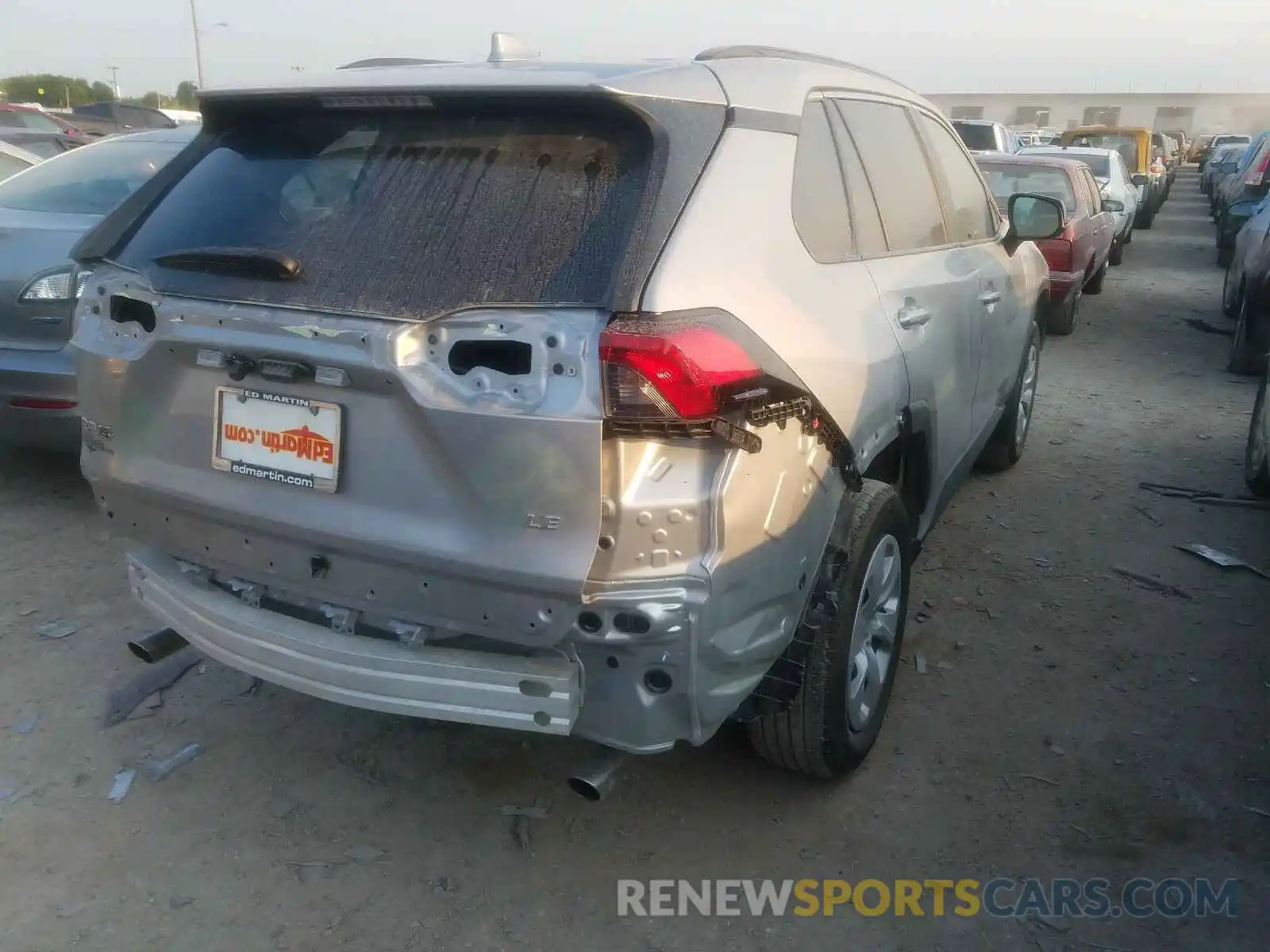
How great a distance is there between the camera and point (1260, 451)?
5328 millimetres

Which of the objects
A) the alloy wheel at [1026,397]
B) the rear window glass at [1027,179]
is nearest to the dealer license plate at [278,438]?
the alloy wheel at [1026,397]

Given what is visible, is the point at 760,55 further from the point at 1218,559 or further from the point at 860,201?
the point at 1218,559

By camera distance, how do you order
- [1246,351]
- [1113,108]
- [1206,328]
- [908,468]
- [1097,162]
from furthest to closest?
[1113,108] → [1097,162] → [1206,328] → [1246,351] → [908,468]

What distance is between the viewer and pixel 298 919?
256cm

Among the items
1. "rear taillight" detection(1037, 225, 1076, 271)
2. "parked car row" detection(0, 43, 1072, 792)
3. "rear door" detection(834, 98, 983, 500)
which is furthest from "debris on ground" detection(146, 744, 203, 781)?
"rear taillight" detection(1037, 225, 1076, 271)

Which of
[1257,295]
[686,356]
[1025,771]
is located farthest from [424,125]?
[1257,295]

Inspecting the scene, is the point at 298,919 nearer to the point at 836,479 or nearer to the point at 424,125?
the point at 836,479

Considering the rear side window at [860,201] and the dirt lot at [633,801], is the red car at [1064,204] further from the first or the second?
the rear side window at [860,201]

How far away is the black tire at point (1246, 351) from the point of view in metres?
8.05

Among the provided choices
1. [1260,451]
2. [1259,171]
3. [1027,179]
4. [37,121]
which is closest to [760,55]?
[1260,451]

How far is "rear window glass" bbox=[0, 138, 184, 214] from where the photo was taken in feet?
18.7

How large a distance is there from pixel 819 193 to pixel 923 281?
0.71 metres

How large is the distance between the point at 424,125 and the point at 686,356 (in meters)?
0.93

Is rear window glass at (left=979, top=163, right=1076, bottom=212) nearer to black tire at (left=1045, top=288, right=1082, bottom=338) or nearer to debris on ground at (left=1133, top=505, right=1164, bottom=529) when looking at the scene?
black tire at (left=1045, top=288, right=1082, bottom=338)
